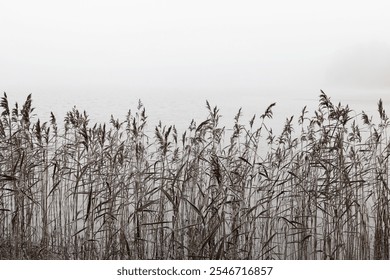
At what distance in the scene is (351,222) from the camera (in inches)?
145

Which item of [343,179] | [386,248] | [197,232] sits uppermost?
[343,179]

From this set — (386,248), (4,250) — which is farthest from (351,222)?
(4,250)

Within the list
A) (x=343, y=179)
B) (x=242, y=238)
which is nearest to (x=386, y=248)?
(x=343, y=179)

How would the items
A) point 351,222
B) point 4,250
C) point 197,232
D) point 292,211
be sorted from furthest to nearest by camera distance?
point 292,211 < point 351,222 < point 4,250 < point 197,232

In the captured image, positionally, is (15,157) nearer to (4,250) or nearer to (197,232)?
(4,250)

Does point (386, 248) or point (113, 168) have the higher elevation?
point (113, 168)
